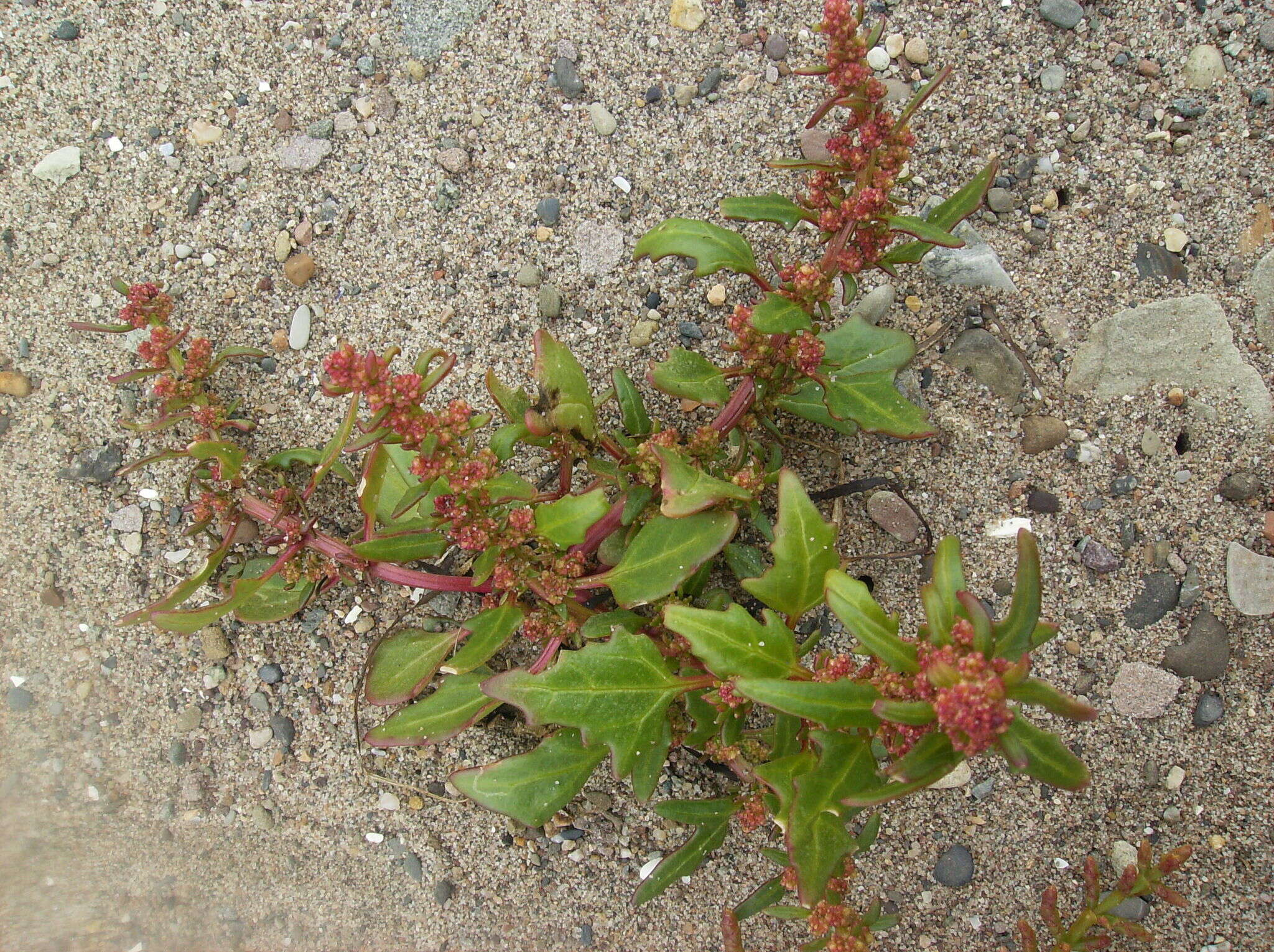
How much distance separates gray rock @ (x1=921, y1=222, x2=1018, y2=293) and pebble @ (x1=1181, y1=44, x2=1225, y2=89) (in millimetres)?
813

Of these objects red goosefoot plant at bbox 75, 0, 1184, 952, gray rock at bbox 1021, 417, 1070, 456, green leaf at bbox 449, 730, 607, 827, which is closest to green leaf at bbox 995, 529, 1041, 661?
red goosefoot plant at bbox 75, 0, 1184, 952

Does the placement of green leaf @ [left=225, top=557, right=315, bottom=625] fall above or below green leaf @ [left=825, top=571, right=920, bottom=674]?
below

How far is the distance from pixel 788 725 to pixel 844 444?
0.92 meters

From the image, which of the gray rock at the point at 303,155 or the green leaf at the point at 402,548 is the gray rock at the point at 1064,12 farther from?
the green leaf at the point at 402,548

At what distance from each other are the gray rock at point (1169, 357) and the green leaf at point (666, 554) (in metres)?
1.29

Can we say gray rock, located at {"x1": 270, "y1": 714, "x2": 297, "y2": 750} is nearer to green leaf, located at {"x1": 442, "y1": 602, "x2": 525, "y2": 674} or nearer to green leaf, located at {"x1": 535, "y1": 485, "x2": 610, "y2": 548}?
green leaf, located at {"x1": 442, "y1": 602, "x2": 525, "y2": 674}

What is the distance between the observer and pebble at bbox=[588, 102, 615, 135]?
9.90 ft

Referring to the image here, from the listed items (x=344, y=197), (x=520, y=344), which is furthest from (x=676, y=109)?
(x=344, y=197)

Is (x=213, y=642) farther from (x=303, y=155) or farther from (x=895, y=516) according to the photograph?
(x=895, y=516)

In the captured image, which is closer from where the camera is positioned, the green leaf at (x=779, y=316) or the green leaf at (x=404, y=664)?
the green leaf at (x=779, y=316)

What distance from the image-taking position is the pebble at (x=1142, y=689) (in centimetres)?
277

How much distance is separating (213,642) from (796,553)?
1.83 metres

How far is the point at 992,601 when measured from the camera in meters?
2.84

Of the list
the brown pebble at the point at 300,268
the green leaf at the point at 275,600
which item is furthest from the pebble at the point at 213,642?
the brown pebble at the point at 300,268
